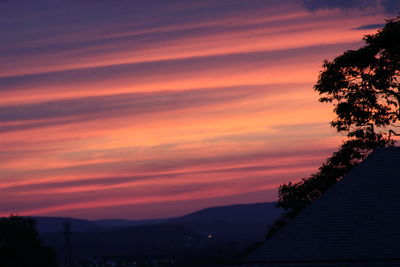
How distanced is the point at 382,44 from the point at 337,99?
12.0 ft

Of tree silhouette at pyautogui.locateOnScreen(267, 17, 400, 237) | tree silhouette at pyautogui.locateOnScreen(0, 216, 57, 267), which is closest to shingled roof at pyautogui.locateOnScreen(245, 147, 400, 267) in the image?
tree silhouette at pyautogui.locateOnScreen(267, 17, 400, 237)

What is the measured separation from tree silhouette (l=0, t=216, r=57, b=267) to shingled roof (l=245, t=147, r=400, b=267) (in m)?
44.6

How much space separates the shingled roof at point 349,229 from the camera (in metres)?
30.5

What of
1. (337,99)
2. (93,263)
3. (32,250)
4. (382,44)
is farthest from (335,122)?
(93,263)

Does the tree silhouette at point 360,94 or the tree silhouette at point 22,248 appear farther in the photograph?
the tree silhouette at point 22,248

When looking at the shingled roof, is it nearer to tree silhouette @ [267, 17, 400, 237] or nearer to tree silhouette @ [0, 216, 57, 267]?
tree silhouette @ [267, 17, 400, 237]

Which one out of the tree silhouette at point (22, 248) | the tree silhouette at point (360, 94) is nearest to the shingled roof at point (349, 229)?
the tree silhouette at point (360, 94)

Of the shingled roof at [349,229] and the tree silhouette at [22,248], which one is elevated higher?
the tree silhouette at [22,248]

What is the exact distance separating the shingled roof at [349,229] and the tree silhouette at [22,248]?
44583 mm

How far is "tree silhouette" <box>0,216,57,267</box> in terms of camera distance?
7281cm

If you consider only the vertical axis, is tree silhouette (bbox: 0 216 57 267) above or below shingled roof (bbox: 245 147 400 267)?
above

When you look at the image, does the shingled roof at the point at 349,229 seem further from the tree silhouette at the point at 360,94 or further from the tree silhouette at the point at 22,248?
the tree silhouette at the point at 22,248

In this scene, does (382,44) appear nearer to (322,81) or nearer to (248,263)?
(322,81)

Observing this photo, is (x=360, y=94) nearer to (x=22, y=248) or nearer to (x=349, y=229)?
(x=349, y=229)
